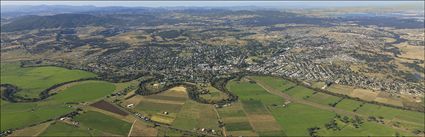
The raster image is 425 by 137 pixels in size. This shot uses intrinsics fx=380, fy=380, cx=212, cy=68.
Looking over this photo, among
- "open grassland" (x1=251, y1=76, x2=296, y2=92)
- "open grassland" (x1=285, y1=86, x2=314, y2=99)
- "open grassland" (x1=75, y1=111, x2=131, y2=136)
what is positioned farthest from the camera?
"open grassland" (x1=251, y1=76, x2=296, y2=92)

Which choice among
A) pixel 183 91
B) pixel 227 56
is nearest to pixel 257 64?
pixel 227 56

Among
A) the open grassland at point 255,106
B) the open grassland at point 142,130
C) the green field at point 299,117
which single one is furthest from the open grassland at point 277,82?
the open grassland at point 142,130

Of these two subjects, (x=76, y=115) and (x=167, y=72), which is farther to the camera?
(x=167, y=72)

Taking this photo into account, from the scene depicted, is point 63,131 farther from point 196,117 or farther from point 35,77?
point 35,77

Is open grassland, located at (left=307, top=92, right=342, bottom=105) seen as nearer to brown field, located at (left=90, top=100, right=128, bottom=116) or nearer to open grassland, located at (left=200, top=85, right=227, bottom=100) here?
open grassland, located at (left=200, top=85, right=227, bottom=100)

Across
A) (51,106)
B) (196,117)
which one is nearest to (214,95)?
(196,117)

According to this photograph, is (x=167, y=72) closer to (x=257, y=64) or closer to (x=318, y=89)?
(x=257, y=64)

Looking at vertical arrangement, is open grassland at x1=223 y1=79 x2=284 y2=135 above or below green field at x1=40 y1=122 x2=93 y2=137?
above

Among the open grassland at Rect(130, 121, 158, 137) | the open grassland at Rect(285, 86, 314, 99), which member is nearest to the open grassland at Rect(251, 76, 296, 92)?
the open grassland at Rect(285, 86, 314, 99)
